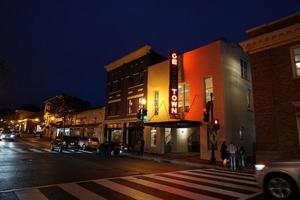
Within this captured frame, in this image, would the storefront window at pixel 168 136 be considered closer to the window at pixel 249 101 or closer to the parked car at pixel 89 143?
the parked car at pixel 89 143

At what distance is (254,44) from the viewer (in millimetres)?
18328

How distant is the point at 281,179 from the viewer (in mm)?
7012

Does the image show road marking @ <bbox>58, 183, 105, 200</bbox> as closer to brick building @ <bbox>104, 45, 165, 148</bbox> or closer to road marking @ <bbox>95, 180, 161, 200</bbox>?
road marking @ <bbox>95, 180, 161, 200</bbox>

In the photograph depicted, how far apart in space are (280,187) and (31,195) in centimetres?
723

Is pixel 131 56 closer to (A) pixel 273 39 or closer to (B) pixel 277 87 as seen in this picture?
(A) pixel 273 39

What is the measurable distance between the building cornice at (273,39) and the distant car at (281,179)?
1240 centimetres

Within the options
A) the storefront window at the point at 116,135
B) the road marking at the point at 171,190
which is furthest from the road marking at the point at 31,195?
the storefront window at the point at 116,135

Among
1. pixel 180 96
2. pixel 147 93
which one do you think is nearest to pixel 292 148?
pixel 180 96

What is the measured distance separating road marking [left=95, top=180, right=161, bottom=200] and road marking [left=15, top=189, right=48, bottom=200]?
7.27 feet

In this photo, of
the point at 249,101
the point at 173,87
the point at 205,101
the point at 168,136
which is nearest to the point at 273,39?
the point at 205,101

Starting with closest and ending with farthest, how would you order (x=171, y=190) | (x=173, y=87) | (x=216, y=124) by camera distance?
1. (x=171, y=190)
2. (x=216, y=124)
3. (x=173, y=87)

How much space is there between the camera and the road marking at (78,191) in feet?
23.3

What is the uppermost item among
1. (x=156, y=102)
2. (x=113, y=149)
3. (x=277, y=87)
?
(x=156, y=102)

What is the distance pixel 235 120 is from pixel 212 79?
162 inches
